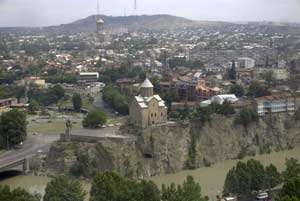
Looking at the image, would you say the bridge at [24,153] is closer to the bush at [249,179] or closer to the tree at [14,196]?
the tree at [14,196]

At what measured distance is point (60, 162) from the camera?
14.1m

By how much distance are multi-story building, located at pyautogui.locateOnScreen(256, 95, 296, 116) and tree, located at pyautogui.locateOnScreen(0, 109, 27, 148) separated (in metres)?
6.57

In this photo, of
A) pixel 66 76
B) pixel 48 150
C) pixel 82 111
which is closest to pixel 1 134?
pixel 48 150

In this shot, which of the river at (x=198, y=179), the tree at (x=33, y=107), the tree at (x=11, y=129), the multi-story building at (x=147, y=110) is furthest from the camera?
the tree at (x=33, y=107)

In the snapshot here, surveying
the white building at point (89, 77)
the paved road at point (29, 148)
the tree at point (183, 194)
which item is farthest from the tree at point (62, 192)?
the white building at point (89, 77)

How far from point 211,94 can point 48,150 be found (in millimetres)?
7558

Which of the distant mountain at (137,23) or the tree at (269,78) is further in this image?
the distant mountain at (137,23)

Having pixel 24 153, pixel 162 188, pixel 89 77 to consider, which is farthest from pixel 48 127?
pixel 89 77

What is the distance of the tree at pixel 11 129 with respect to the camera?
1562 cm

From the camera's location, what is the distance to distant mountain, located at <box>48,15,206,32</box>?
7781 centimetres

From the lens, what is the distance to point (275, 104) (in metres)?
18.1

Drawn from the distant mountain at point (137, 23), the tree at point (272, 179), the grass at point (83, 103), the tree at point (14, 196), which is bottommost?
the distant mountain at point (137, 23)

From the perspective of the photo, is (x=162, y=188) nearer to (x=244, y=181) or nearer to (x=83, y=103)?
(x=244, y=181)

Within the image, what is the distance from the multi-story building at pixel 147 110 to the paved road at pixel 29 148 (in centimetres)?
233
